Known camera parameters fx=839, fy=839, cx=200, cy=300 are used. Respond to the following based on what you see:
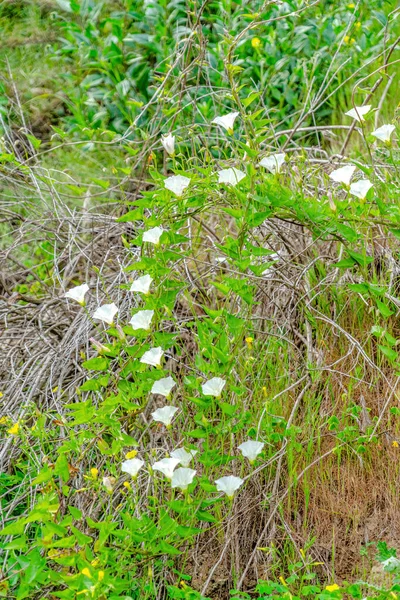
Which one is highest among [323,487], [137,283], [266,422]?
[137,283]

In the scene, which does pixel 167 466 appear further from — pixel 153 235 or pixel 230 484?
pixel 153 235

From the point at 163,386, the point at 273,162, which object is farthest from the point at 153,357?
the point at 273,162

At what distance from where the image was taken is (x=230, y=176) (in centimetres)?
230

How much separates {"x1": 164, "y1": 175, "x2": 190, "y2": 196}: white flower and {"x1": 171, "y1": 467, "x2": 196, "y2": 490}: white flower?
2.40 feet

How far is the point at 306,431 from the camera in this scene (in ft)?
8.43

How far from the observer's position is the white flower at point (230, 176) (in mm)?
2283

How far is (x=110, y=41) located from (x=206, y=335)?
2.65 meters

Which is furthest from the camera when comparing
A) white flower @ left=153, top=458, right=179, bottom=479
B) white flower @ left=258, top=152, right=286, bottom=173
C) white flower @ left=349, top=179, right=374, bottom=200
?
white flower @ left=258, top=152, right=286, bottom=173

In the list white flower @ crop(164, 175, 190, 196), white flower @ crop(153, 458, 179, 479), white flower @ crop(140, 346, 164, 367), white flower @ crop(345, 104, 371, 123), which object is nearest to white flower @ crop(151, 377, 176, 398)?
white flower @ crop(140, 346, 164, 367)

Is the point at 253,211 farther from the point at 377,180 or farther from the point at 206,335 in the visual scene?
the point at 377,180

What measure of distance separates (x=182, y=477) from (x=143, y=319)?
41 cm

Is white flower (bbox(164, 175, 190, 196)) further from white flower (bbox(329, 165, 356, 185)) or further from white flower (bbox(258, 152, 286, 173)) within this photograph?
white flower (bbox(329, 165, 356, 185))

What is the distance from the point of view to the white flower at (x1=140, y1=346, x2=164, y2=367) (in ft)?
6.97

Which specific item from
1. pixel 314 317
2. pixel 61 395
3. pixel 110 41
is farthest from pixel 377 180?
pixel 110 41
